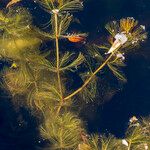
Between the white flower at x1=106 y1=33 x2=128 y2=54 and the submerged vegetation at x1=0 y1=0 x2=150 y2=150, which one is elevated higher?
the white flower at x1=106 y1=33 x2=128 y2=54

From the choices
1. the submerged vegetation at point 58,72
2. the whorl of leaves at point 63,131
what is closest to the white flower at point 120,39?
the submerged vegetation at point 58,72

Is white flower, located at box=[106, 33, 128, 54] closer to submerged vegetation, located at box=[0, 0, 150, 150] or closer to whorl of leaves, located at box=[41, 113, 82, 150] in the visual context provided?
submerged vegetation, located at box=[0, 0, 150, 150]

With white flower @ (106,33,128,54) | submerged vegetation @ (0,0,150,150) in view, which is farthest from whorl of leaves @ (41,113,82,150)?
Result: white flower @ (106,33,128,54)

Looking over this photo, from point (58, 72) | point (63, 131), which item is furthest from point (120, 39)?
point (63, 131)

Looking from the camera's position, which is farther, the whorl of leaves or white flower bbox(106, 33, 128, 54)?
the whorl of leaves

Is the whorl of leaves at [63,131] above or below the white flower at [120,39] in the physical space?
below

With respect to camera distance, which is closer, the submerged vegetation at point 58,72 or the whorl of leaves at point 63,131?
the submerged vegetation at point 58,72

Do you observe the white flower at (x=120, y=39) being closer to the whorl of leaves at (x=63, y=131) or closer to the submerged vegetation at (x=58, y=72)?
the submerged vegetation at (x=58, y=72)

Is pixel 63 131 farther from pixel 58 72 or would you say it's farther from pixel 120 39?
pixel 120 39

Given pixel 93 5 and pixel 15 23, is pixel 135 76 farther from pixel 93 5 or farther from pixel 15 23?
pixel 15 23
